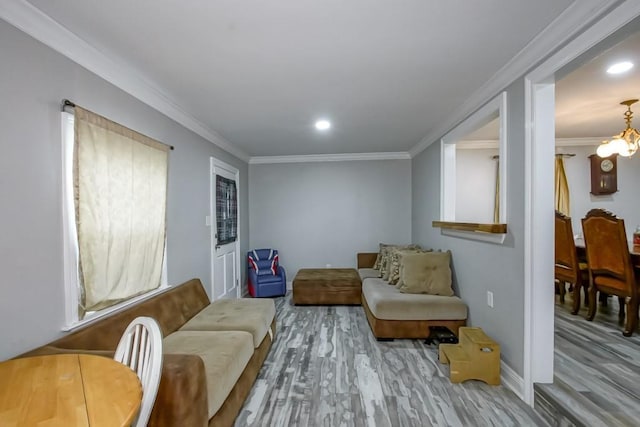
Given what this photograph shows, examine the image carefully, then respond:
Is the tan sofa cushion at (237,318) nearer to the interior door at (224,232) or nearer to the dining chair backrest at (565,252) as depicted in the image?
the interior door at (224,232)

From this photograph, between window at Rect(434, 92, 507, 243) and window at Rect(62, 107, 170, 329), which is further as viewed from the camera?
window at Rect(434, 92, 507, 243)

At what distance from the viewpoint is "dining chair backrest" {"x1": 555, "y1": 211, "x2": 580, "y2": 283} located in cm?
328

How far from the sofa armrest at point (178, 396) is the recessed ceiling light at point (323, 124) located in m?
2.69

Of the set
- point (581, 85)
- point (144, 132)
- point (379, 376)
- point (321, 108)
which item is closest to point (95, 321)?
point (144, 132)

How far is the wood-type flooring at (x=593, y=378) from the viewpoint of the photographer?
1.68 meters

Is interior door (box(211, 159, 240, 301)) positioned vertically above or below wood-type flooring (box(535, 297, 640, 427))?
above

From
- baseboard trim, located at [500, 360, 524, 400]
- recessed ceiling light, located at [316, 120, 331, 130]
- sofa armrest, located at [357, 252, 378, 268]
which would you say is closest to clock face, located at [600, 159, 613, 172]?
sofa armrest, located at [357, 252, 378, 268]

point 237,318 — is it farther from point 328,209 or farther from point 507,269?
point 328,209

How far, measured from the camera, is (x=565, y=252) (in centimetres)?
343

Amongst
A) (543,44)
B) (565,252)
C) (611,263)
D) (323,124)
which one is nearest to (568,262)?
(565,252)

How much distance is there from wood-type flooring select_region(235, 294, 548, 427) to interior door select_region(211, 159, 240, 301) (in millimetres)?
1353

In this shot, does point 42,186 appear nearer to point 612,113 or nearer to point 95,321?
point 95,321

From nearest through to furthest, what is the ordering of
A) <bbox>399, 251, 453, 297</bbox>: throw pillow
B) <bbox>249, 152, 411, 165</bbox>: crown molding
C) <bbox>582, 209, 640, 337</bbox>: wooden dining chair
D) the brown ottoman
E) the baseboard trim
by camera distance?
the baseboard trim, <bbox>582, 209, 640, 337</bbox>: wooden dining chair, <bbox>399, 251, 453, 297</bbox>: throw pillow, the brown ottoman, <bbox>249, 152, 411, 165</bbox>: crown molding

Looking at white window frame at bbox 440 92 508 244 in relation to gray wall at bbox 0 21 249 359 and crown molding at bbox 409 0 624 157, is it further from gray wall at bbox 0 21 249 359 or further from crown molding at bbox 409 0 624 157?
gray wall at bbox 0 21 249 359
